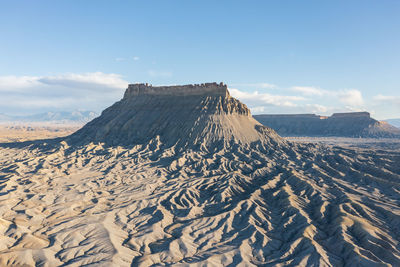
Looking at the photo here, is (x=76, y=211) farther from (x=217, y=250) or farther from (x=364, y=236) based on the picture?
(x=364, y=236)

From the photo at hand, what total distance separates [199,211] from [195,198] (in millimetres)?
6689

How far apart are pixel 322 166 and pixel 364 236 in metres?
48.4

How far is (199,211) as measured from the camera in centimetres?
5247

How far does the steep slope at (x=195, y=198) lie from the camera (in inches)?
1437

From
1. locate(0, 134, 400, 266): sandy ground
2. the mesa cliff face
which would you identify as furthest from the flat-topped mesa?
locate(0, 134, 400, 266): sandy ground

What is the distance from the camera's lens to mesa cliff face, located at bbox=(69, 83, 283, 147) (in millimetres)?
101288

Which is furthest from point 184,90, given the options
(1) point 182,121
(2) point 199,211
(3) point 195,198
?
(2) point 199,211

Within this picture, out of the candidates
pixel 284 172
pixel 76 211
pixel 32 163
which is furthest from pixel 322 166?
pixel 32 163

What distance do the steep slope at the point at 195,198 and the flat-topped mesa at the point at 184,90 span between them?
0.94 metres

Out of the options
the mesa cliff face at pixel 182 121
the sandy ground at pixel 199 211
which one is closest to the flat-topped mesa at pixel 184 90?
the mesa cliff face at pixel 182 121

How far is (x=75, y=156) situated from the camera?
313 feet

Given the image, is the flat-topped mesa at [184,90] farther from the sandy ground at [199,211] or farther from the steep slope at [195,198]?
the sandy ground at [199,211]

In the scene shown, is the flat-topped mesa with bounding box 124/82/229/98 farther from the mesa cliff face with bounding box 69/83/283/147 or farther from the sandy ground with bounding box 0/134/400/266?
the sandy ground with bounding box 0/134/400/266

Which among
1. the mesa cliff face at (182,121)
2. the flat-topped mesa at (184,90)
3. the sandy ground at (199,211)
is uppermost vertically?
the flat-topped mesa at (184,90)
